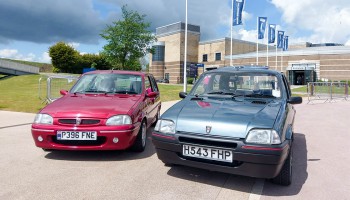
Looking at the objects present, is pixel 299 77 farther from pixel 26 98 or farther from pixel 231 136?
pixel 231 136

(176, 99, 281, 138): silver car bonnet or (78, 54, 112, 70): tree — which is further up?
(78, 54, 112, 70): tree

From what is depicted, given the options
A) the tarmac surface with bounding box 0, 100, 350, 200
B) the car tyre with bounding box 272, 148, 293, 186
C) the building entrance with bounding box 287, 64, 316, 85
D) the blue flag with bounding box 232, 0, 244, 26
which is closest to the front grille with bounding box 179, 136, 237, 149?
the tarmac surface with bounding box 0, 100, 350, 200

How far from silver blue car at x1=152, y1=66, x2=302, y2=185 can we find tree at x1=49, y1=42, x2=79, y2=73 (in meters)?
62.3

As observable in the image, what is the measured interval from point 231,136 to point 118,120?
1965mm

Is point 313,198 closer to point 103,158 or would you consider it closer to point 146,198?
point 146,198

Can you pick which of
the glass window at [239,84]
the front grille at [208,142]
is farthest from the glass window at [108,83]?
the front grille at [208,142]

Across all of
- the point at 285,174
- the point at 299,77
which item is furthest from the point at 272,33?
the point at 285,174

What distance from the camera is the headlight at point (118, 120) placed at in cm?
434

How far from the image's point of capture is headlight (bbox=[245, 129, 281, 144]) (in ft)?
10.3

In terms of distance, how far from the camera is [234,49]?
65500 mm

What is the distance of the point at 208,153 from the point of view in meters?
3.33

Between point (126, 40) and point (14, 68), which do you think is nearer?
point (126, 40)

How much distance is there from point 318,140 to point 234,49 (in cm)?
6128

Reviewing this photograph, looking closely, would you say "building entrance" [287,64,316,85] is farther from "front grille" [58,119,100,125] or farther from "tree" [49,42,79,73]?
"front grille" [58,119,100,125]
